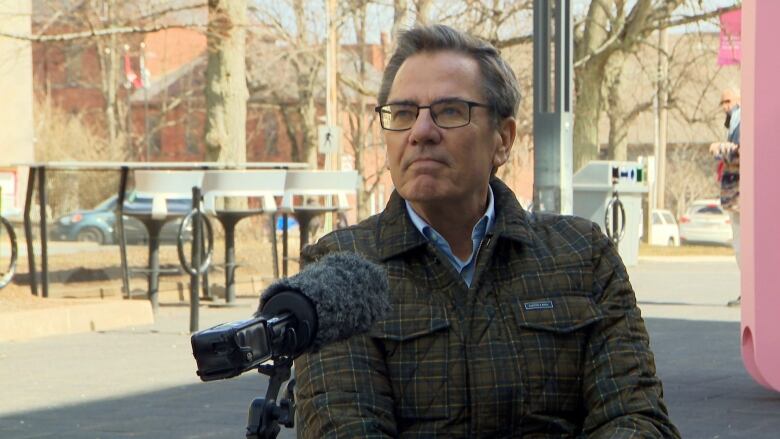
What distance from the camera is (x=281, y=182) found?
16531 millimetres

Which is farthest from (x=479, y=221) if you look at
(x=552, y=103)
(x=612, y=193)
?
(x=612, y=193)

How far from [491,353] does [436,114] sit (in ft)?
1.74

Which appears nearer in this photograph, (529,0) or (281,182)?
(281,182)

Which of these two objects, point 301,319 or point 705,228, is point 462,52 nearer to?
point 301,319

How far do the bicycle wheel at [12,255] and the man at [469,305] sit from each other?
1201 cm

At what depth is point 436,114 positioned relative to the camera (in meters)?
3.47

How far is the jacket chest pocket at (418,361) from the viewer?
335 centimetres

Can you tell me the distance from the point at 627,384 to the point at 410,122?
732mm

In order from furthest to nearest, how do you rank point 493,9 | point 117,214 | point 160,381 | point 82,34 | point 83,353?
point 493,9 → point 82,34 → point 117,214 → point 83,353 → point 160,381

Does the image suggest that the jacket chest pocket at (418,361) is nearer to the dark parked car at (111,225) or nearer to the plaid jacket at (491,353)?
the plaid jacket at (491,353)

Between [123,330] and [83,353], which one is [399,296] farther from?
[123,330]

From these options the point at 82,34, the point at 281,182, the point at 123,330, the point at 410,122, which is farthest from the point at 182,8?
the point at 410,122

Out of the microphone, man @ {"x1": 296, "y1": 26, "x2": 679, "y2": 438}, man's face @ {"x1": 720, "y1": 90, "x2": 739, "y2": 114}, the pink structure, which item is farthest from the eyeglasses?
man's face @ {"x1": 720, "y1": 90, "x2": 739, "y2": 114}

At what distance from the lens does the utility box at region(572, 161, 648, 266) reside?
2300 cm
